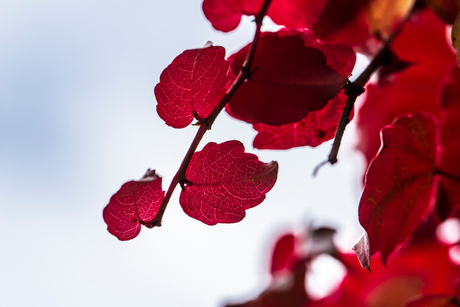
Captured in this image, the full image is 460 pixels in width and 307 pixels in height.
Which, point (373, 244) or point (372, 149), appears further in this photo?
point (372, 149)

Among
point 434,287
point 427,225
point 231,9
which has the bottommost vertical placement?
point 434,287

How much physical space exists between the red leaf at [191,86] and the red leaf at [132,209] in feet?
0.21

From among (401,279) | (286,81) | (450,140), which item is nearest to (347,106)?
(286,81)

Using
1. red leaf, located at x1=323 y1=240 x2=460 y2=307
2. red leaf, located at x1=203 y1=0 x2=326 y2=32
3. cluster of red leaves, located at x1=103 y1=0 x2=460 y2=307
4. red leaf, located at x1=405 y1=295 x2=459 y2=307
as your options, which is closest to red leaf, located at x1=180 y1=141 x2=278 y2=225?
cluster of red leaves, located at x1=103 y1=0 x2=460 y2=307

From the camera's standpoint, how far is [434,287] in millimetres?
630

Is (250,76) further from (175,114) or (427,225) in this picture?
(427,225)

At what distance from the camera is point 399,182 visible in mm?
323

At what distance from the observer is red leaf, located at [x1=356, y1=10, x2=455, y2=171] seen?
62 cm

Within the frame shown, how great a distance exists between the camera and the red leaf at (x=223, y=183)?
0.92 feet

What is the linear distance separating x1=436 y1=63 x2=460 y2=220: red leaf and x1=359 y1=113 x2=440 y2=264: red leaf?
1cm

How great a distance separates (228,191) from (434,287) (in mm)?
545

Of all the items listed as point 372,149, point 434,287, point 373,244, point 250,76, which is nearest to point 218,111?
point 250,76

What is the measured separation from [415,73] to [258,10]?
0.44m

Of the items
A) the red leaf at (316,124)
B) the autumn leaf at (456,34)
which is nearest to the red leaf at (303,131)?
the red leaf at (316,124)
